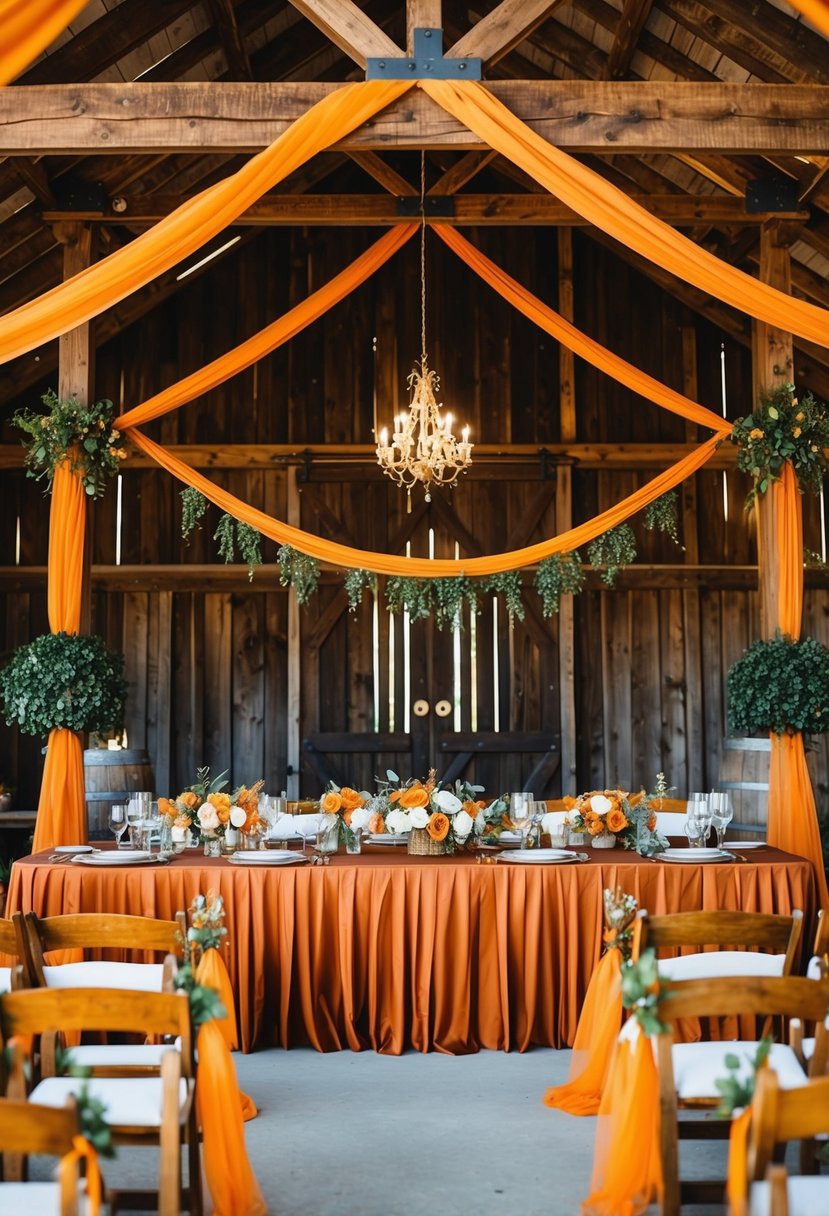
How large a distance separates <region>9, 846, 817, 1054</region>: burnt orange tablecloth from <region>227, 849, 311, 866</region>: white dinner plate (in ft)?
0.16

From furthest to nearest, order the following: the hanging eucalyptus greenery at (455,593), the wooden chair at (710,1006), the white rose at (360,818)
Result: the hanging eucalyptus greenery at (455,593) → the white rose at (360,818) → the wooden chair at (710,1006)

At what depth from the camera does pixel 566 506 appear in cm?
1023

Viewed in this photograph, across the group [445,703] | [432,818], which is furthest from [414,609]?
[432,818]

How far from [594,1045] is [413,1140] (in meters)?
0.78

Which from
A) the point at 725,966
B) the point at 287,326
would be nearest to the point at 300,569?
the point at 287,326

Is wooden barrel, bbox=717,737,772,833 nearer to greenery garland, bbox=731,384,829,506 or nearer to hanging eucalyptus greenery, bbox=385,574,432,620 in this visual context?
greenery garland, bbox=731,384,829,506

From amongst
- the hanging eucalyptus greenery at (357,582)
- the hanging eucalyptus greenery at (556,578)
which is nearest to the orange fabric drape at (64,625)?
the hanging eucalyptus greenery at (357,582)

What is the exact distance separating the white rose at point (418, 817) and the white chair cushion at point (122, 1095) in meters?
2.00

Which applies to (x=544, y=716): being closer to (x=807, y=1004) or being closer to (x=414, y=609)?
(x=414, y=609)

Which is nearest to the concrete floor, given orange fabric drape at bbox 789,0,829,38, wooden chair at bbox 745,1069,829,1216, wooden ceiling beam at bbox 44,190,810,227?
wooden chair at bbox 745,1069,829,1216

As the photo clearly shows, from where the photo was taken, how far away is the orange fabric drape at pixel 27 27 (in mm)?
4852

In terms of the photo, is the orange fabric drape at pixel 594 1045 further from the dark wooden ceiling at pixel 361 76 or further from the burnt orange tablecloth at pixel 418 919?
the dark wooden ceiling at pixel 361 76

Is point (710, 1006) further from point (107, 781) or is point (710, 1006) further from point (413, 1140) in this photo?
point (107, 781)

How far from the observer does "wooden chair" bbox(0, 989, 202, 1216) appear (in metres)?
2.65
